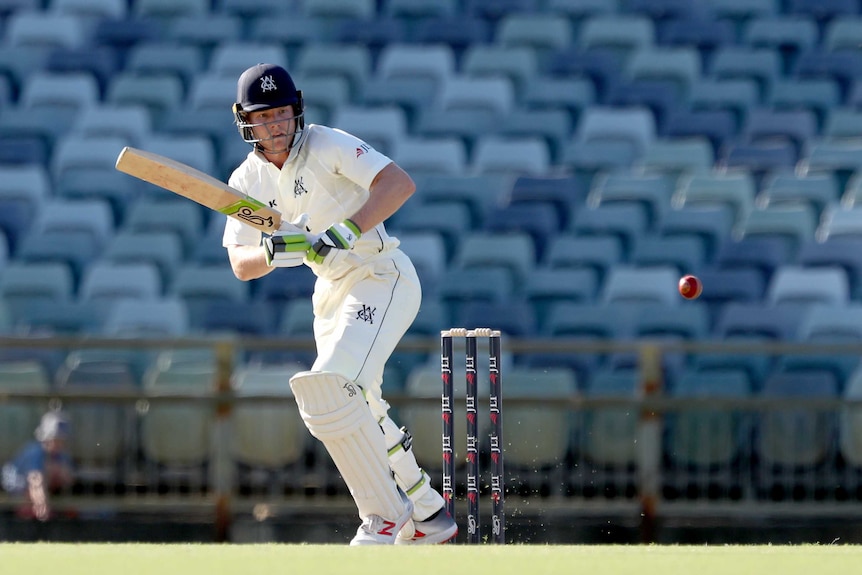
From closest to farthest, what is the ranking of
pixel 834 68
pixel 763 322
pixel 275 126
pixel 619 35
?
pixel 275 126
pixel 763 322
pixel 834 68
pixel 619 35

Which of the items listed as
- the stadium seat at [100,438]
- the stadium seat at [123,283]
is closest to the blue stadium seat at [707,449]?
the stadium seat at [100,438]

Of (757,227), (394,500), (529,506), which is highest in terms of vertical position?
(757,227)

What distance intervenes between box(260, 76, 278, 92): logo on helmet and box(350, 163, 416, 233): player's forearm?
1.29ft

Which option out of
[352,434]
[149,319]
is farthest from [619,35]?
[352,434]

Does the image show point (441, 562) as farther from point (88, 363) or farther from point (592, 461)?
point (88, 363)

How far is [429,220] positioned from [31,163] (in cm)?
279

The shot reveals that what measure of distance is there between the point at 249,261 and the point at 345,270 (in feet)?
0.95

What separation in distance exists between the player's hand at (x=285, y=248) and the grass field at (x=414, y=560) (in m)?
0.78

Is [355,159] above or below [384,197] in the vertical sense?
above

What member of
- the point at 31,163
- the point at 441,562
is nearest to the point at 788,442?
the point at 441,562

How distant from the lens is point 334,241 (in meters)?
4.25

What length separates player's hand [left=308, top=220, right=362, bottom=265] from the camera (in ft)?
13.9

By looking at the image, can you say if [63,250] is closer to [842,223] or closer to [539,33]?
[539,33]

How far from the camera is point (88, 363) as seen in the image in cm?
770
